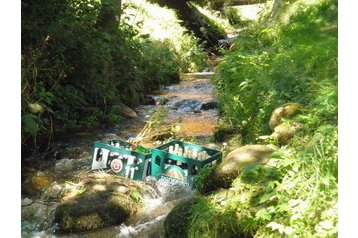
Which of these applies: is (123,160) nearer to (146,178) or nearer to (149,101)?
(146,178)

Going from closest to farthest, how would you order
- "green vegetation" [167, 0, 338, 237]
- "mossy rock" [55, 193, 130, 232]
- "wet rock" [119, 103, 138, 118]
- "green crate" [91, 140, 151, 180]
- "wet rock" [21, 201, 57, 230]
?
"green vegetation" [167, 0, 338, 237], "mossy rock" [55, 193, 130, 232], "wet rock" [21, 201, 57, 230], "green crate" [91, 140, 151, 180], "wet rock" [119, 103, 138, 118]

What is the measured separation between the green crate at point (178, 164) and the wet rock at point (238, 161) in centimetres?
58

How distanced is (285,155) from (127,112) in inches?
217

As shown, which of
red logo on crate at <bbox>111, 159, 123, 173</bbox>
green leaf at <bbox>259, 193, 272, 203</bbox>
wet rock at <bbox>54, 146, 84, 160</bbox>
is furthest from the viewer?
wet rock at <bbox>54, 146, 84, 160</bbox>

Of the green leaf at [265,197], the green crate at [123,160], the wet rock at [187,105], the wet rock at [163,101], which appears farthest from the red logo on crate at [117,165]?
the wet rock at [163,101]

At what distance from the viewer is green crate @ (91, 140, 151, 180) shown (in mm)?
4867

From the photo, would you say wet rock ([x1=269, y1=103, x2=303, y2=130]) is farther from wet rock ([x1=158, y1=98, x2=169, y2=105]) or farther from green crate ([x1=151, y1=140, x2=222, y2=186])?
wet rock ([x1=158, y1=98, x2=169, y2=105])

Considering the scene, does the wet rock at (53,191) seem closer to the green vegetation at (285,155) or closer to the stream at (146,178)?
the stream at (146,178)

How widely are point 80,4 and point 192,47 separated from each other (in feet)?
25.3

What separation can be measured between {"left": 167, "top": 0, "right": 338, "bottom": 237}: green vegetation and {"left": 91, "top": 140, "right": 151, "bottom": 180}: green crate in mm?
960

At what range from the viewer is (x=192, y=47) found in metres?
14.7

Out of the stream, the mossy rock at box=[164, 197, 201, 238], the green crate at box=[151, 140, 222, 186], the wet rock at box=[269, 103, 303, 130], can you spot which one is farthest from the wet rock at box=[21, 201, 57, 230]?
the wet rock at box=[269, 103, 303, 130]

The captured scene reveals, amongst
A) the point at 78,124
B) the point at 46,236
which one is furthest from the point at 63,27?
the point at 46,236

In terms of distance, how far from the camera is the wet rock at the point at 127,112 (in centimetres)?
843
